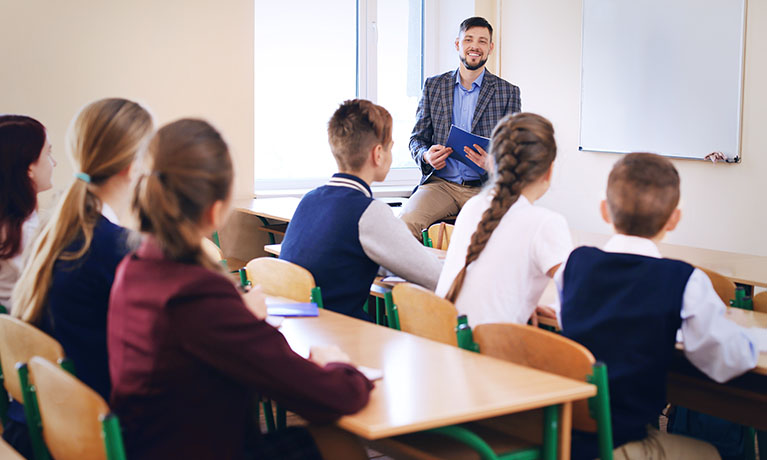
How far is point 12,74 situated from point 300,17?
2104 millimetres

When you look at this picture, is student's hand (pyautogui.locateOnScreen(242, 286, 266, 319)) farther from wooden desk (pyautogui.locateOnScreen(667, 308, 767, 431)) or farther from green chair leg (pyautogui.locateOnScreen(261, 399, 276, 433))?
wooden desk (pyautogui.locateOnScreen(667, 308, 767, 431))

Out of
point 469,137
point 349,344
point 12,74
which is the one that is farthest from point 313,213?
point 12,74

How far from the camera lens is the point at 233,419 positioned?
4.78ft

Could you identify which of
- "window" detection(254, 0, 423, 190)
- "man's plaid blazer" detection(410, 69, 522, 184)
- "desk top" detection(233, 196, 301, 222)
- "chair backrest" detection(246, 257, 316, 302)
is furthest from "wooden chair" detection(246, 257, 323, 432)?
"window" detection(254, 0, 423, 190)

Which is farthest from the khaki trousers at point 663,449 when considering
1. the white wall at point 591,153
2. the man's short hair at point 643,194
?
the white wall at point 591,153

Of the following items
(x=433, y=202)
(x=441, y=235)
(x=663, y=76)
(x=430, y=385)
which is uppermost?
(x=663, y=76)

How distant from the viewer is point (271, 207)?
5133 mm

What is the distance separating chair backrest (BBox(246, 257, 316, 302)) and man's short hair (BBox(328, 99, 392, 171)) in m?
0.41

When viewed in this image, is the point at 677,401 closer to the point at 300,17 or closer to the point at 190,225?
the point at 190,225

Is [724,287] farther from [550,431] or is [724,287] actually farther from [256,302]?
[256,302]

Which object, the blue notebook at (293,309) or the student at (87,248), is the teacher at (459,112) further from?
the student at (87,248)

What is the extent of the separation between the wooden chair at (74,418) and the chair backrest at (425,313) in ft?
3.14

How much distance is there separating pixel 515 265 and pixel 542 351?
0.41 m

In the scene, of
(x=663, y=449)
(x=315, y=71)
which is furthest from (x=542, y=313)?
(x=315, y=71)
